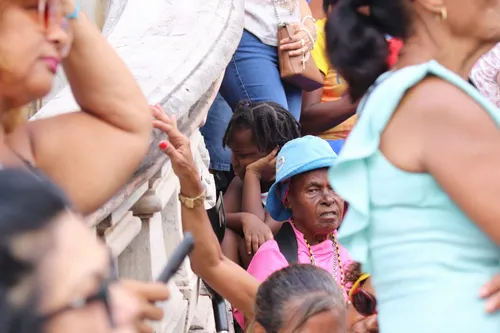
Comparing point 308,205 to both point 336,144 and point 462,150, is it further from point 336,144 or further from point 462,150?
point 462,150

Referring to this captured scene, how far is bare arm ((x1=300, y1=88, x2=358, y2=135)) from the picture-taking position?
477 cm

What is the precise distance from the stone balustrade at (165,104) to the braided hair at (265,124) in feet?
2.18

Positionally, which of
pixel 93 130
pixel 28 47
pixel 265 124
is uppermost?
pixel 28 47

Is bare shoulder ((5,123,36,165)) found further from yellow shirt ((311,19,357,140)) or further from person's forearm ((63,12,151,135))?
yellow shirt ((311,19,357,140))

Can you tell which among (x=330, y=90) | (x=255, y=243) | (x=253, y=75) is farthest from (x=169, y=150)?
(x=330, y=90)

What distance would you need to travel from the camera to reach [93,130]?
1.80 metres

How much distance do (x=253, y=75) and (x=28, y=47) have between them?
9.38ft

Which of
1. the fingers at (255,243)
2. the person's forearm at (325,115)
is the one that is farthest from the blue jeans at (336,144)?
the fingers at (255,243)

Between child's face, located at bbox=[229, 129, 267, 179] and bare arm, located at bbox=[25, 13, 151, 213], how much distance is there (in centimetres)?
234

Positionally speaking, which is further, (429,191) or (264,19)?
(264,19)

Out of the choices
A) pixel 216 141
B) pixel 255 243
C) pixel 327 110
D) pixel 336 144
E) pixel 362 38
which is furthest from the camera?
pixel 327 110

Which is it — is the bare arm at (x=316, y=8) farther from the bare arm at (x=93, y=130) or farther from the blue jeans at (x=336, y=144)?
the bare arm at (x=93, y=130)

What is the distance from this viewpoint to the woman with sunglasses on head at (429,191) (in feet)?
5.65

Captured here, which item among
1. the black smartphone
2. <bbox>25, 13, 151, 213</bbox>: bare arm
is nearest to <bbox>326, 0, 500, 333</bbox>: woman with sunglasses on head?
<bbox>25, 13, 151, 213</bbox>: bare arm
